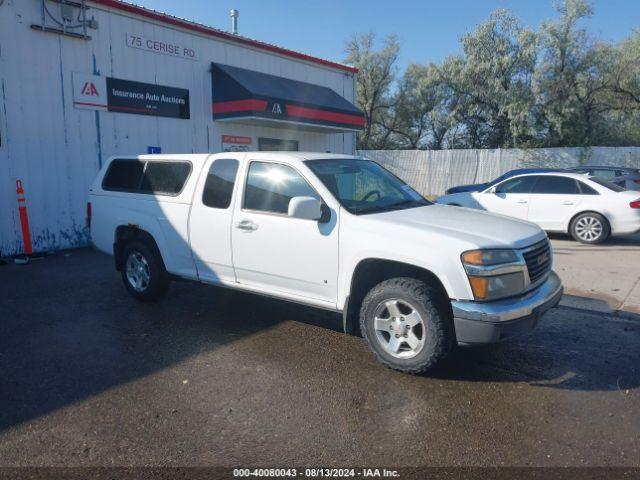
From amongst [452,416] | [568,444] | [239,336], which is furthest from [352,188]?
[568,444]

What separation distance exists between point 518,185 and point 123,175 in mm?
8192

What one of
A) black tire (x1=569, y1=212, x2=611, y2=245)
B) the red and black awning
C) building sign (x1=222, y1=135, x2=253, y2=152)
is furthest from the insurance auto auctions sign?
black tire (x1=569, y1=212, x2=611, y2=245)

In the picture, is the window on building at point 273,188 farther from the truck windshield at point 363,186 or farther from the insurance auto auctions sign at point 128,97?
the insurance auto auctions sign at point 128,97

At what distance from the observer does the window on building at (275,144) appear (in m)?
14.4

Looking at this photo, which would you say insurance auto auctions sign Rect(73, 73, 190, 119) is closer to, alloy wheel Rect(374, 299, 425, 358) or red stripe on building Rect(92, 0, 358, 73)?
red stripe on building Rect(92, 0, 358, 73)

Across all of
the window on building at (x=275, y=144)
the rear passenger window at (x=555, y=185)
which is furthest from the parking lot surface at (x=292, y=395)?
the window on building at (x=275, y=144)

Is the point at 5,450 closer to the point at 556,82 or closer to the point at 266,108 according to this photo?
the point at 266,108

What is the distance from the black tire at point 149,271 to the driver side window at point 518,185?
7.85m

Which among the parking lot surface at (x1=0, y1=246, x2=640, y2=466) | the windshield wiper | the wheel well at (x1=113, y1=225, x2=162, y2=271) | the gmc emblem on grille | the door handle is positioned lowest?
the parking lot surface at (x1=0, y1=246, x2=640, y2=466)

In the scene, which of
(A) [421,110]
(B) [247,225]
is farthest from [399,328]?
(A) [421,110]

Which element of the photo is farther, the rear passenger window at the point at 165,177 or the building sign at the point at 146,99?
the building sign at the point at 146,99

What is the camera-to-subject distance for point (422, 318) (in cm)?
402

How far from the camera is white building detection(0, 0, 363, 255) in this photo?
30.9 feet

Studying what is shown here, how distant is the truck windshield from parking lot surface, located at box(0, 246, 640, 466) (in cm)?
138
